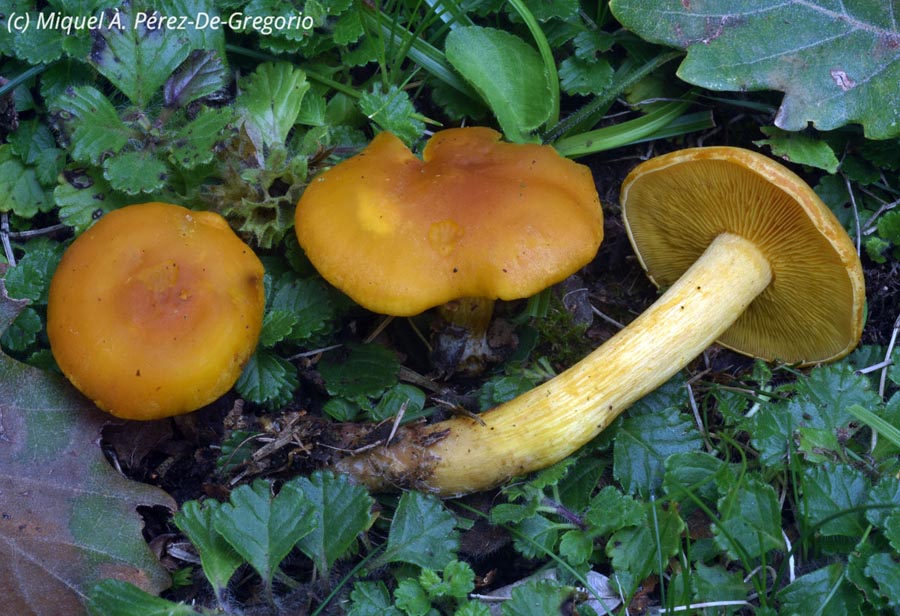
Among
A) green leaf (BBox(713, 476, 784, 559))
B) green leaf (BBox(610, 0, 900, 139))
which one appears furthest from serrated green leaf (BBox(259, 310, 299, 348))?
green leaf (BBox(610, 0, 900, 139))

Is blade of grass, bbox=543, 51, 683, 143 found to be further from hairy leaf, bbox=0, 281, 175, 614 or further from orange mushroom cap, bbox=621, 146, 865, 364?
hairy leaf, bbox=0, 281, 175, 614

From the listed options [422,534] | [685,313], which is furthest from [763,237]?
[422,534]

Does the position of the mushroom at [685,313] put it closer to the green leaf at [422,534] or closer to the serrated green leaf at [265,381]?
the green leaf at [422,534]

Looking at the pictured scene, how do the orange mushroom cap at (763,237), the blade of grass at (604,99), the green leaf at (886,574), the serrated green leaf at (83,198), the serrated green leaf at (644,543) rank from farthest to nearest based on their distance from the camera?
the blade of grass at (604,99) < the serrated green leaf at (83,198) < the orange mushroom cap at (763,237) < the serrated green leaf at (644,543) < the green leaf at (886,574)

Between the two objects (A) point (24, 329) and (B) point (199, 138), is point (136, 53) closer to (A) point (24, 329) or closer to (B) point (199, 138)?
(B) point (199, 138)

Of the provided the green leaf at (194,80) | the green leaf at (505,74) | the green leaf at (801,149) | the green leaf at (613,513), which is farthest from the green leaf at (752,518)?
the green leaf at (194,80)

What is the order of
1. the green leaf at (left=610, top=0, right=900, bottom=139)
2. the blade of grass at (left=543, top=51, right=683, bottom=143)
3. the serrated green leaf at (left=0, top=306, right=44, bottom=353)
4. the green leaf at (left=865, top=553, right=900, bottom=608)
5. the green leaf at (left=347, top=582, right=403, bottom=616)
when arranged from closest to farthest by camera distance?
the green leaf at (left=865, top=553, right=900, bottom=608) → the green leaf at (left=347, top=582, right=403, bottom=616) → the serrated green leaf at (left=0, top=306, right=44, bottom=353) → the green leaf at (left=610, top=0, right=900, bottom=139) → the blade of grass at (left=543, top=51, right=683, bottom=143)
